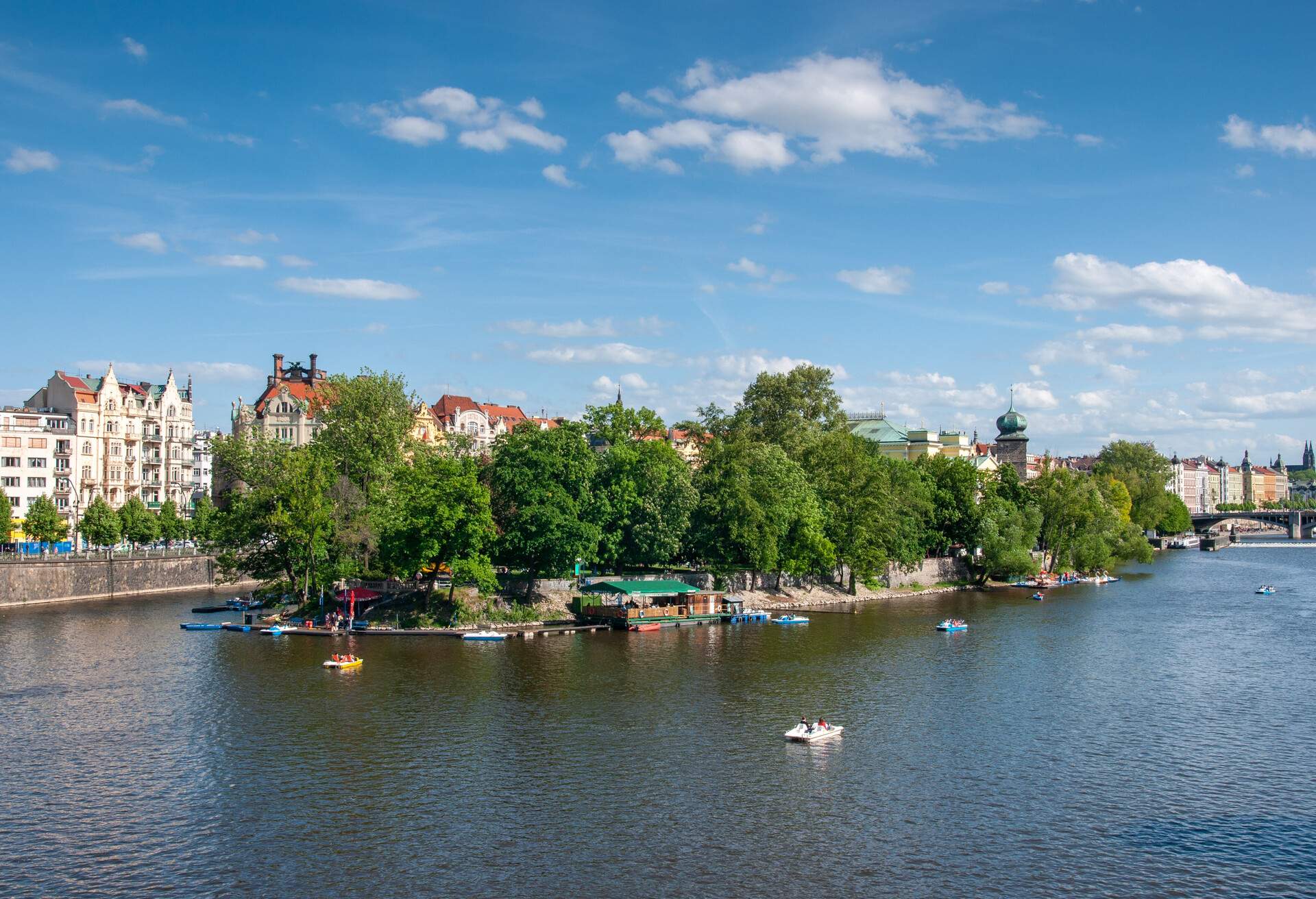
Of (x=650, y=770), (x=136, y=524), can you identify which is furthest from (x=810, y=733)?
(x=136, y=524)

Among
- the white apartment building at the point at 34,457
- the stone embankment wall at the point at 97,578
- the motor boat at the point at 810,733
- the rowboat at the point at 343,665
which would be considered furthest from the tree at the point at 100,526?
the motor boat at the point at 810,733

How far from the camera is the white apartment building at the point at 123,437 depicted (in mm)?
128750

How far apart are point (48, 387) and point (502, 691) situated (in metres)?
99.6

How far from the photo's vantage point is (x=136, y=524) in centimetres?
12231

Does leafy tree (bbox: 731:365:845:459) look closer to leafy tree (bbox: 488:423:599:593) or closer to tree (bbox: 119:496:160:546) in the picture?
leafy tree (bbox: 488:423:599:593)

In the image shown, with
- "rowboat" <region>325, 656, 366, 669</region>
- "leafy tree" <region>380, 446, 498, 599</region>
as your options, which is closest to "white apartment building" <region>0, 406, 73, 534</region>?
"leafy tree" <region>380, 446, 498, 599</region>

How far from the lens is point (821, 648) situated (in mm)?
77562

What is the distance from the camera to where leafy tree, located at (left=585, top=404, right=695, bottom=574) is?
95.3 m

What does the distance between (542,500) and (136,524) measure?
61295mm

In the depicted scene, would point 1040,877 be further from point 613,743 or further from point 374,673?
point 374,673

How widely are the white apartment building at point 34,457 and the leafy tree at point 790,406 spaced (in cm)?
8214

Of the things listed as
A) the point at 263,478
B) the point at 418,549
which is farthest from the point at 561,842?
the point at 263,478

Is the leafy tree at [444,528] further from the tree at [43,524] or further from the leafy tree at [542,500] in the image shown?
the tree at [43,524]

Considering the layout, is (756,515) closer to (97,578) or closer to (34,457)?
(97,578)
